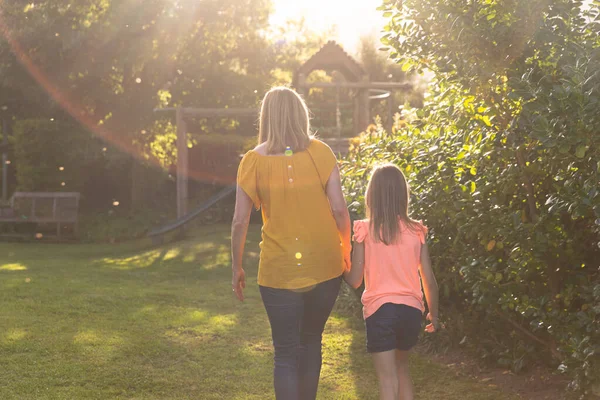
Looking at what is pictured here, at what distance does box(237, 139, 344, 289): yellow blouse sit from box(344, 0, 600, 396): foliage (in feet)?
4.17

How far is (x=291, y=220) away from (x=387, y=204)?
572 millimetres

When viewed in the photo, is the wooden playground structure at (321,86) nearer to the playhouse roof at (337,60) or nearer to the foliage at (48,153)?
the playhouse roof at (337,60)

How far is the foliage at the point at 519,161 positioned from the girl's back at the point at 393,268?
36.2 inches

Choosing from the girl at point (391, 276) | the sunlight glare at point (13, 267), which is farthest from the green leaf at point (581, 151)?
the sunlight glare at point (13, 267)

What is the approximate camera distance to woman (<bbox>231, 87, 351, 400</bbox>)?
13.9 ft

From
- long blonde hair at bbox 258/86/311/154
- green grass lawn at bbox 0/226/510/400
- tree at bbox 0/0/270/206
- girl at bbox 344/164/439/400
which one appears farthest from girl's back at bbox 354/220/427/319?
tree at bbox 0/0/270/206

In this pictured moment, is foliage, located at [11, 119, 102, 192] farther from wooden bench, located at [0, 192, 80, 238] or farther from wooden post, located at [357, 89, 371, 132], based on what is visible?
wooden post, located at [357, 89, 371, 132]

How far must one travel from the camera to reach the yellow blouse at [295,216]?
424cm

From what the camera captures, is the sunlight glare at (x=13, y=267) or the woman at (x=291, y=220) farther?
the sunlight glare at (x=13, y=267)

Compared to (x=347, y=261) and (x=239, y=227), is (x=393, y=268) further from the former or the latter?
(x=239, y=227)

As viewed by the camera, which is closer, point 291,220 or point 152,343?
point 291,220

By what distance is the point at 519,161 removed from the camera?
522 centimetres

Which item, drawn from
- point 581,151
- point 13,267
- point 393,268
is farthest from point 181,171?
point 581,151

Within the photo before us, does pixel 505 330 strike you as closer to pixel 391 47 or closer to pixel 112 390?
pixel 391 47
